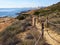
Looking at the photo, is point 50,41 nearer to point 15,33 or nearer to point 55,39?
point 55,39

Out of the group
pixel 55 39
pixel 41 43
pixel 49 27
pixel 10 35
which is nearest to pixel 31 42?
pixel 41 43

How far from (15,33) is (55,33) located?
11.9 feet

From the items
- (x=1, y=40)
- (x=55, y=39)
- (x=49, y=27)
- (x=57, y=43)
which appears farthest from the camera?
Answer: (x=49, y=27)

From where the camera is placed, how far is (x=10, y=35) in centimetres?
1642

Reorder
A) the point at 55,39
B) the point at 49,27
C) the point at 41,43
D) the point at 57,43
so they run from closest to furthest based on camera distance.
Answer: the point at 41,43 → the point at 57,43 → the point at 55,39 → the point at 49,27

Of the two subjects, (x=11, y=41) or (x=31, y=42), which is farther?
(x=11, y=41)

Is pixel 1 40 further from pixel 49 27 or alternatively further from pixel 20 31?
pixel 49 27

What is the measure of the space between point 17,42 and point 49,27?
6035 mm

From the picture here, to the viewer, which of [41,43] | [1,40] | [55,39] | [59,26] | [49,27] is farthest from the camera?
[49,27]

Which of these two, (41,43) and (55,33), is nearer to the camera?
(41,43)

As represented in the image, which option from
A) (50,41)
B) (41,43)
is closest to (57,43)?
(50,41)

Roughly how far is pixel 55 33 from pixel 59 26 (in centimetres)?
75

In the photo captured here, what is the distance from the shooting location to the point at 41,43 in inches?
490

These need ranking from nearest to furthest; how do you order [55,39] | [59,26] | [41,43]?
A: [41,43] < [55,39] < [59,26]
